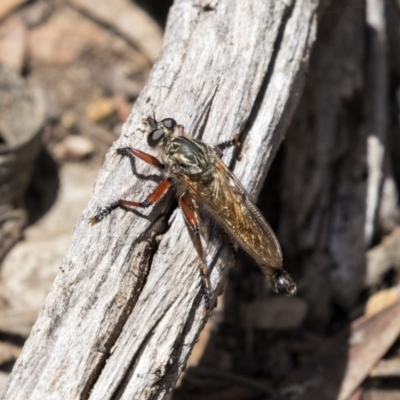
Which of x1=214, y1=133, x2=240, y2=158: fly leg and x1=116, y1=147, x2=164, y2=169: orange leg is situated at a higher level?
x1=214, y1=133, x2=240, y2=158: fly leg

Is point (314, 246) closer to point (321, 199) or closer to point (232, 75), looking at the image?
point (321, 199)

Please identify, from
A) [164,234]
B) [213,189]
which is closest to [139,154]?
[164,234]

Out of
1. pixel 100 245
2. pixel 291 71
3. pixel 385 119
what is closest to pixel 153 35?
pixel 385 119

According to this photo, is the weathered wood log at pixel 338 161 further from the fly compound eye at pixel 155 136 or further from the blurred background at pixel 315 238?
the fly compound eye at pixel 155 136

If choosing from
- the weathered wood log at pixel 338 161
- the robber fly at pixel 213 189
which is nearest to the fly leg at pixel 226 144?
the robber fly at pixel 213 189

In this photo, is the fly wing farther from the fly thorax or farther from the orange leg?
the orange leg

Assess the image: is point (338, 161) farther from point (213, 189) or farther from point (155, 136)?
point (155, 136)

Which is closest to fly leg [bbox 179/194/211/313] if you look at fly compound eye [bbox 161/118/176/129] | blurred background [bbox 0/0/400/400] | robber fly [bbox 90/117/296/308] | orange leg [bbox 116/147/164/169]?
robber fly [bbox 90/117/296/308]
